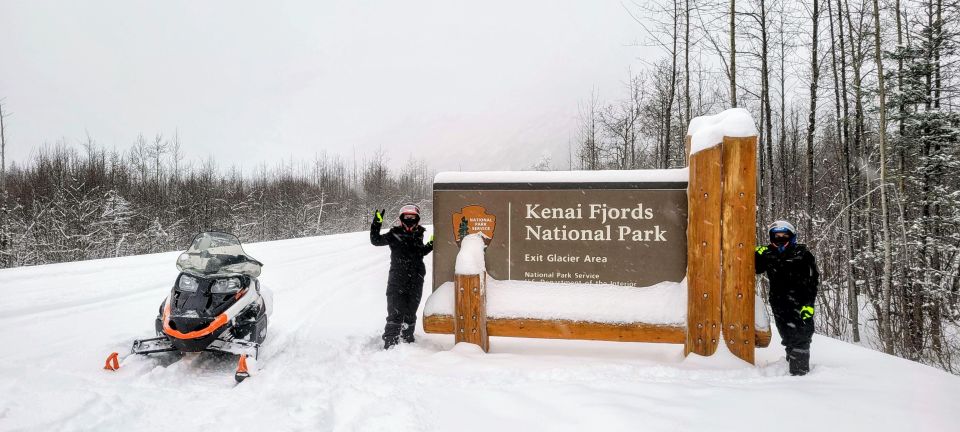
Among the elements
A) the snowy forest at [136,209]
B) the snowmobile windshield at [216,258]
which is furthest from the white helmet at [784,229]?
the snowy forest at [136,209]

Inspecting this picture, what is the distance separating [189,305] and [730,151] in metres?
5.04

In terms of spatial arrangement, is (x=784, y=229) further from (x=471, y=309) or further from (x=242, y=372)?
(x=242, y=372)

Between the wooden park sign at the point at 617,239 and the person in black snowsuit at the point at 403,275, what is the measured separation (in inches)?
10.3

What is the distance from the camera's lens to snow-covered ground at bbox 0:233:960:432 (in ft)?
9.70

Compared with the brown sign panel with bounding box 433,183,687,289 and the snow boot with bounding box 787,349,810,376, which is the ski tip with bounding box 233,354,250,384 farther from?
the snow boot with bounding box 787,349,810,376

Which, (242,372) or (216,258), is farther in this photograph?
(216,258)

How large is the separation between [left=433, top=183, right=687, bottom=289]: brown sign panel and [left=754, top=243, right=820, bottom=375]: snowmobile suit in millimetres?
756

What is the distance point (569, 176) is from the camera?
4590 millimetres

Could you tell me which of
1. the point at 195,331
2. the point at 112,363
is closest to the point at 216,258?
the point at 195,331

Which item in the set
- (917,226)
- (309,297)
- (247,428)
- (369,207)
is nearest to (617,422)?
(247,428)

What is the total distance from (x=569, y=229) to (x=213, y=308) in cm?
344

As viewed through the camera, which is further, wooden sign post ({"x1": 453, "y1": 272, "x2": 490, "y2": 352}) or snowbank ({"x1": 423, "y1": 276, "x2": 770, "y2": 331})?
wooden sign post ({"x1": 453, "y1": 272, "x2": 490, "y2": 352})

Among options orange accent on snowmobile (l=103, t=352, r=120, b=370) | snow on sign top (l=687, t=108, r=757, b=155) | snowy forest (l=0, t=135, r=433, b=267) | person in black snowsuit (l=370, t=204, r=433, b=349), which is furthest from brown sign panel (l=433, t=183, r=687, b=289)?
snowy forest (l=0, t=135, r=433, b=267)

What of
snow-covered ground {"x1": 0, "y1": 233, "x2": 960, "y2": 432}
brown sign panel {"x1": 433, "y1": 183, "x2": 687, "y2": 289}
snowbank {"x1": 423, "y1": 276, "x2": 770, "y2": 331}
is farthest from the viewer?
brown sign panel {"x1": 433, "y1": 183, "x2": 687, "y2": 289}
